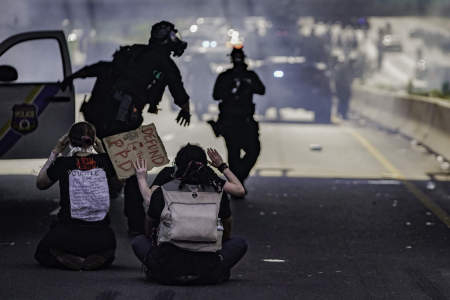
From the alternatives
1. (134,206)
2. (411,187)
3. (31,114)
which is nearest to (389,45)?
(411,187)

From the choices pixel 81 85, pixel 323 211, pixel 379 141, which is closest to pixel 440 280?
pixel 323 211

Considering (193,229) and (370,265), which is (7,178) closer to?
(370,265)

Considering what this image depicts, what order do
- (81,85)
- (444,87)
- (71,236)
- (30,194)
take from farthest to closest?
1. (81,85)
2. (444,87)
3. (30,194)
4. (71,236)

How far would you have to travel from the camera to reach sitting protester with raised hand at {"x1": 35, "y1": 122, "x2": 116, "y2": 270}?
27.5 ft

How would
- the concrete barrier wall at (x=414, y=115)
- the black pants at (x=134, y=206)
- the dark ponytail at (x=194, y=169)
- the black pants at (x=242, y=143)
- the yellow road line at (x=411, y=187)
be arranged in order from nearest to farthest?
the dark ponytail at (x=194, y=169)
the black pants at (x=134, y=206)
the yellow road line at (x=411, y=187)
the black pants at (x=242, y=143)
the concrete barrier wall at (x=414, y=115)

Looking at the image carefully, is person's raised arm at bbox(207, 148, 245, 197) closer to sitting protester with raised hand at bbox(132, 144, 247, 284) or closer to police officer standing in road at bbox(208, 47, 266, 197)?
sitting protester with raised hand at bbox(132, 144, 247, 284)

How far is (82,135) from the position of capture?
8383mm

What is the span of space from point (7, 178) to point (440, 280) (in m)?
8.54

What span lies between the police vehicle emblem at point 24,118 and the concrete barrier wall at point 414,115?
920 centimetres

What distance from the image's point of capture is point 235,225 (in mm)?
11688

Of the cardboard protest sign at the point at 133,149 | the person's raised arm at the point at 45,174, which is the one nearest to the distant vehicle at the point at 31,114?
the cardboard protest sign at the point at 133,149

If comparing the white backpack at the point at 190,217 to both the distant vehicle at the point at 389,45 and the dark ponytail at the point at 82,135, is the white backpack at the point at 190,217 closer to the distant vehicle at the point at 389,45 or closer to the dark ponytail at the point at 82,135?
the dark ponytail at the point at 82,135

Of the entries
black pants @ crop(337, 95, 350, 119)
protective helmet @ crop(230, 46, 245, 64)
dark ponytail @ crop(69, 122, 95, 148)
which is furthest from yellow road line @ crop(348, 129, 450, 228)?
black pants @ crop(337, 95, 350, 119)

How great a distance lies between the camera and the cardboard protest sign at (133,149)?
8.82m
